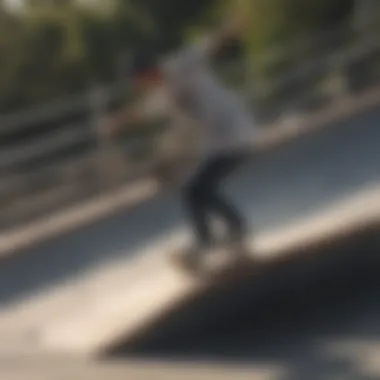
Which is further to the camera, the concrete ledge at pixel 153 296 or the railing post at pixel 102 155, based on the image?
the railing post at pixel 102 155

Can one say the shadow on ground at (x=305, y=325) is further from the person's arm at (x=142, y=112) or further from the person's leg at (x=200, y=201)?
the person's arm at (x=142, y=112)

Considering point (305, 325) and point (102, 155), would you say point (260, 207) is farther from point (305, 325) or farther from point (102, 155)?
point (305, 325)

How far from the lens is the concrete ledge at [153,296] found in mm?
7277

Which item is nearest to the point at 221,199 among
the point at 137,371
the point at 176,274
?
the point at 176,274

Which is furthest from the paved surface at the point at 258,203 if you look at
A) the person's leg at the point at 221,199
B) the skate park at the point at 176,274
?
the person's leg at the point at 221,199

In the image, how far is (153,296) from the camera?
793cm

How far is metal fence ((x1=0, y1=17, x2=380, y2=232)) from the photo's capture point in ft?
38.2

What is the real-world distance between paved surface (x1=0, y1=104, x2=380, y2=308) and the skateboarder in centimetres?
146

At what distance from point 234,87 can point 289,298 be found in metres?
7.04

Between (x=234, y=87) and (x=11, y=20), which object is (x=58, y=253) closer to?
(x=234, y=87)

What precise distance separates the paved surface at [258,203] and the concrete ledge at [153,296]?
660mm

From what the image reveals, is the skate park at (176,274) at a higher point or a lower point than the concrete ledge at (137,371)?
higher

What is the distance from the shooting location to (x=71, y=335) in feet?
25.1

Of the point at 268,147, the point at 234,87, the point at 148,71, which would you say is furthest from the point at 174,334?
the point at 234,87
